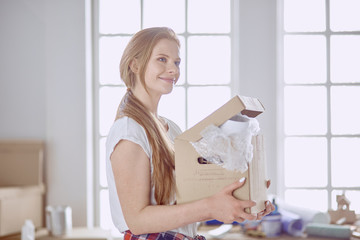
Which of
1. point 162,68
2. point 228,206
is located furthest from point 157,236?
point 162,68

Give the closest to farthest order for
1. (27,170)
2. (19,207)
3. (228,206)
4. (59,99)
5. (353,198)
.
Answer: (228,206), (19,207), (27,170), (59,99), (353,198)

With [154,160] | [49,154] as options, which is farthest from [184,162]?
[49,154]

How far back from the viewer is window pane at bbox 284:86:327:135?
3.01 meters

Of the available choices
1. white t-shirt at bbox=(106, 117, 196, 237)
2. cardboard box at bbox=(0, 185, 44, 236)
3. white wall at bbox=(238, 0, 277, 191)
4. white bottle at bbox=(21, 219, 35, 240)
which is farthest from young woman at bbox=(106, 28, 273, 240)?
white wall at bbox=(238, 0, 277, 191)

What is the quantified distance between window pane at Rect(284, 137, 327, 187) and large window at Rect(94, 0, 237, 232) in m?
0.61

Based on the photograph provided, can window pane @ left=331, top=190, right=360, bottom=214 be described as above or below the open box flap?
below

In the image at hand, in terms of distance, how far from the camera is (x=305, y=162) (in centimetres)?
301

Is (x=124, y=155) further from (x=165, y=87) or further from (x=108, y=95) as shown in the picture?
(x=108, y=95)

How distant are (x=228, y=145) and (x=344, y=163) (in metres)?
2.24

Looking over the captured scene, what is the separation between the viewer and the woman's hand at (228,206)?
1023 millimetres

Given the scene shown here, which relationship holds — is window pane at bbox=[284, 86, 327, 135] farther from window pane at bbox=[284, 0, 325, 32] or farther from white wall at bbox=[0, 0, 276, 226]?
window pane at bbox=[284, 0, 325, 32]

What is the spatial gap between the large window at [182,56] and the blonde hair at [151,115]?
181cm

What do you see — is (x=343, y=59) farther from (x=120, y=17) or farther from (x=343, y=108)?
(x=120, y=17)

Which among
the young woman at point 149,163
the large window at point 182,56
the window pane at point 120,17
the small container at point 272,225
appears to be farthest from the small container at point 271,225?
the window pane at point 120,17
